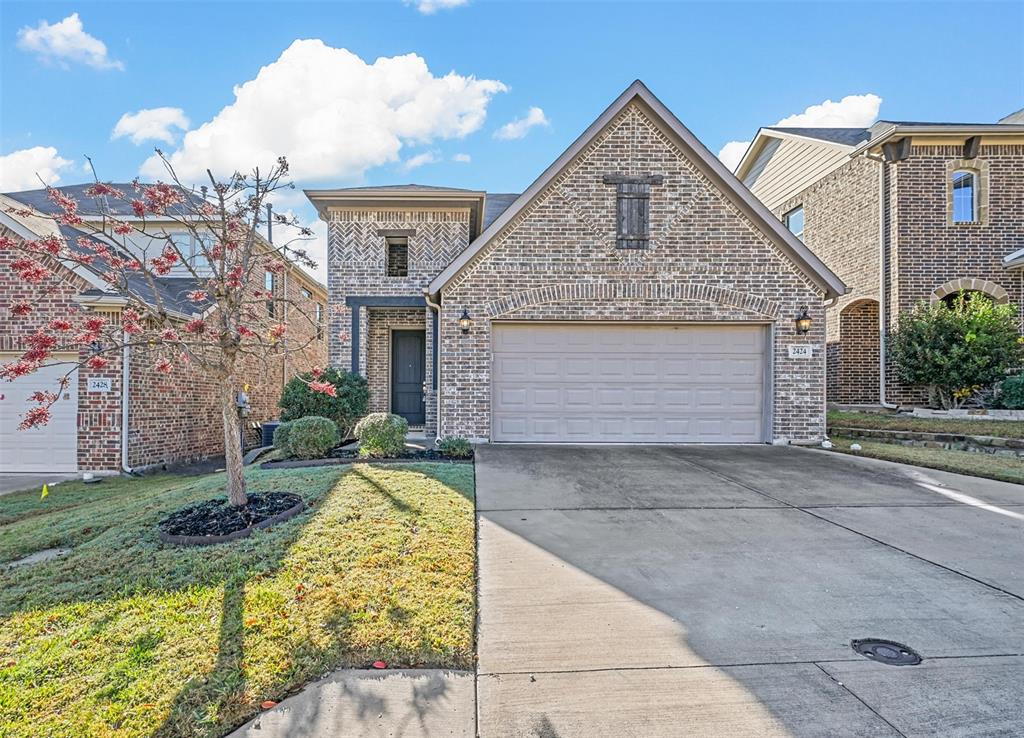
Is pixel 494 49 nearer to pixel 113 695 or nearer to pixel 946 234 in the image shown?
pixel 946 234

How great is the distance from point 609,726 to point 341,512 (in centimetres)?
339

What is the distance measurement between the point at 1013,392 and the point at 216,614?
1405 cm

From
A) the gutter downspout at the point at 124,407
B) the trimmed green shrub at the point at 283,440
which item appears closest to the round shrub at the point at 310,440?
the trimmed green shrub at the point at 283,440

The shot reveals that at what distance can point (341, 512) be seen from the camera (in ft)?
16.3

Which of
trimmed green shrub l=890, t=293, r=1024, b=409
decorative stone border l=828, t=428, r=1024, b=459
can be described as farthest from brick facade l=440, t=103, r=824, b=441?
trimmed green shrub l=890, t=293, r=1024, b=409

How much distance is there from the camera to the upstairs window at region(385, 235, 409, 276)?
42.9ft

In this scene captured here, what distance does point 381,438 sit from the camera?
8109 millimetres

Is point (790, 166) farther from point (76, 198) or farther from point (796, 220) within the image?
point (76, 198)

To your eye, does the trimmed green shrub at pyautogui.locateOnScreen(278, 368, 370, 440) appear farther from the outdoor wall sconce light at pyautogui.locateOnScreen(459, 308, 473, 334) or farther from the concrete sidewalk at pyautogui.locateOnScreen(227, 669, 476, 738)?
the concrete sidewalk at pyautogui.locateOnScreen(227, 669, 476, 738)

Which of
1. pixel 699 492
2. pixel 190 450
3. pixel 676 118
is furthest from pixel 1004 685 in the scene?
pixel 190 450

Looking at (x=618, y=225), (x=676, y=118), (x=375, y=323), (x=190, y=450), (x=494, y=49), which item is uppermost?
(x=494, y=49)

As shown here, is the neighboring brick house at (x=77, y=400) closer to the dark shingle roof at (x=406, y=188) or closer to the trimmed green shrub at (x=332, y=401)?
the trimmed green shrub at (x=332, y=401)

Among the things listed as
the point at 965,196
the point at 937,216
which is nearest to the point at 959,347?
the point at 937,216

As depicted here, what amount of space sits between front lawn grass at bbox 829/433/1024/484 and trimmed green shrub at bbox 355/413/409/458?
291 inches
